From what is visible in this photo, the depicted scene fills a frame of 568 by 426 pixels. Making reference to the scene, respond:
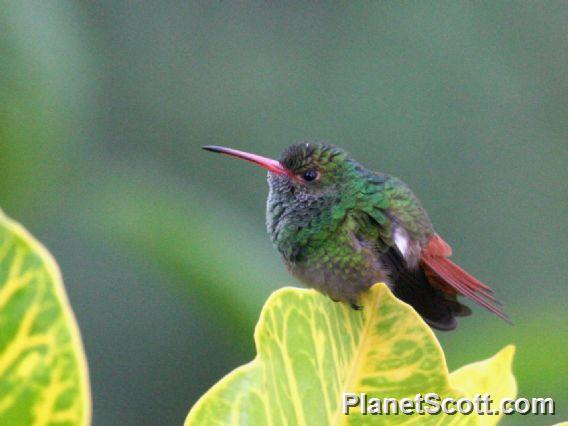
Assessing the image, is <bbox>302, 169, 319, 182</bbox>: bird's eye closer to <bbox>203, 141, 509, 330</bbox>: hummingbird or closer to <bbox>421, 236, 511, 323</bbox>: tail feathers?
<bbox>203, 141, 509, 330</bbox>: hummingbird

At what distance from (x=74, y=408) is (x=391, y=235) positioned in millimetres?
961

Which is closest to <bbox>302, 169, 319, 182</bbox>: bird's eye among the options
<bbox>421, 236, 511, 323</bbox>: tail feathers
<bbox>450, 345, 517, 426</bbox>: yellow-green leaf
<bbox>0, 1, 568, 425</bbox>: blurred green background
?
<bbox>421, 236, 511, 323</bbox>: tail feathers

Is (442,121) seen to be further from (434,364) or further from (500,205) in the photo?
(434,364)

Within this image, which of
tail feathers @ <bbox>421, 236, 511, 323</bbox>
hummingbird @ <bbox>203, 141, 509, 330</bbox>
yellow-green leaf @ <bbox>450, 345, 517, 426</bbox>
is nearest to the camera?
yellow-green leaf @ <bbox>450, 345, 517, 426</bbox>

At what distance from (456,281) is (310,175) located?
0.98ft

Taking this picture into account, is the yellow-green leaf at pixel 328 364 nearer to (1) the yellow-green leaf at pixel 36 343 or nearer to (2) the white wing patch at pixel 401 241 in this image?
(1) the yellow-green leaf at pixel 36 343

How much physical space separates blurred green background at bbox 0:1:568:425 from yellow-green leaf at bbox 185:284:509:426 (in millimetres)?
1554

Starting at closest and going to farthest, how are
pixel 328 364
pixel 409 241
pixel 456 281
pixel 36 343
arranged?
pixel 36 343 < pixel 328 364 < pixel 456 281 < pixel 409 241

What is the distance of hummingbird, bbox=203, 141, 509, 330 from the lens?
1.40 m

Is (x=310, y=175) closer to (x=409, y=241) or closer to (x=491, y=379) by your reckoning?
(x=409, y=241)

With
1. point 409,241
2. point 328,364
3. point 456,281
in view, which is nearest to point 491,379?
point 328,364

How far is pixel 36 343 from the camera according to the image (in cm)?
51

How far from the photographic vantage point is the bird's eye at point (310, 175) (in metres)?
1.49

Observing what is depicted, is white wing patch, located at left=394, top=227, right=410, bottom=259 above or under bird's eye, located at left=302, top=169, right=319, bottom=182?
under
